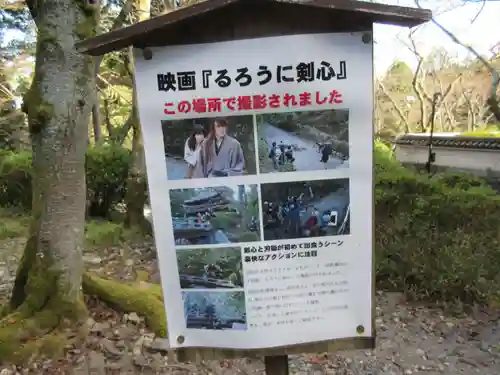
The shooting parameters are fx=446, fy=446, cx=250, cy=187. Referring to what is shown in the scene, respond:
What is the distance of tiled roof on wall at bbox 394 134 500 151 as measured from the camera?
9.84 metres

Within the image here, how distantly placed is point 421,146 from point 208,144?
11.4m

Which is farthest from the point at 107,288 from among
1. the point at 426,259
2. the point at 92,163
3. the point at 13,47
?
the point at 13,47

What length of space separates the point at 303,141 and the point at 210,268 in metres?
0.70

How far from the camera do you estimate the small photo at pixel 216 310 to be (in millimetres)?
2018

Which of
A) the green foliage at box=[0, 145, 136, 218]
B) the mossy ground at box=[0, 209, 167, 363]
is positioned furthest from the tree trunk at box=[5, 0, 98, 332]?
the green foliage at box=[0, 145, 136, 218]

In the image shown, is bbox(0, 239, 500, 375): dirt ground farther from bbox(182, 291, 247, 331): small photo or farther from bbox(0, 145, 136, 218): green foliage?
bbox(0, 145, 136, 218): green foliage

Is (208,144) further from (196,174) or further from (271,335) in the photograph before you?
(271,335)

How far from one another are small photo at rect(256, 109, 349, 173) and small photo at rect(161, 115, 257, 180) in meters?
0.06

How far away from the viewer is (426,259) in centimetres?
561

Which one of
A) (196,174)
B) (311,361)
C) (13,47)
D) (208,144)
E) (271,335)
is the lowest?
(311,361)

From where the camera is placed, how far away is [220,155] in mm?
1897

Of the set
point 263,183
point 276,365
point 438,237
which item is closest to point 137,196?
point 438,237

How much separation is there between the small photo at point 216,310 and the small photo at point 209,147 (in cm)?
55

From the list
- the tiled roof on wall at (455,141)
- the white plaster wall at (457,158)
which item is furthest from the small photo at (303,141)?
the tiled roof on wall at (455,141)
